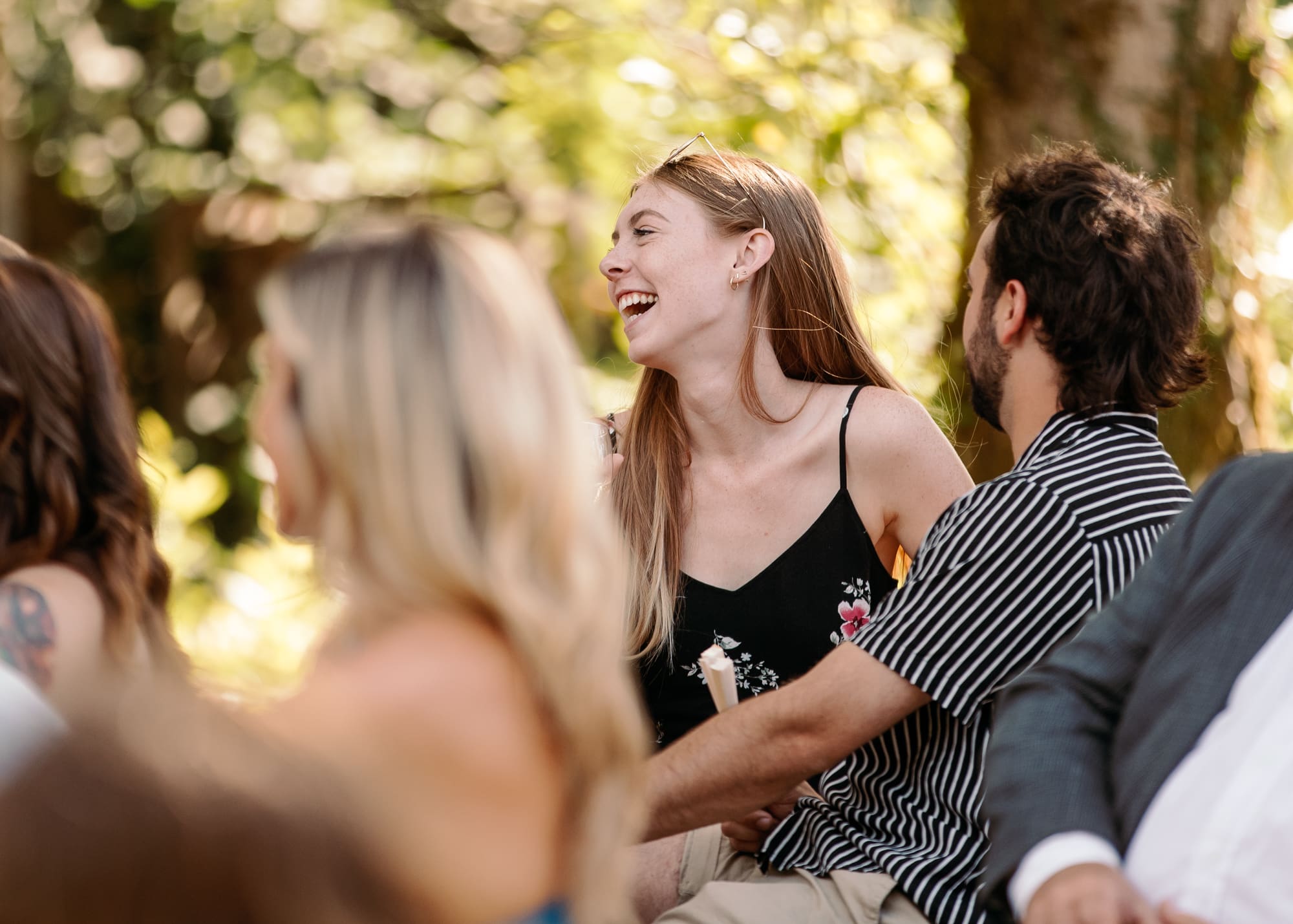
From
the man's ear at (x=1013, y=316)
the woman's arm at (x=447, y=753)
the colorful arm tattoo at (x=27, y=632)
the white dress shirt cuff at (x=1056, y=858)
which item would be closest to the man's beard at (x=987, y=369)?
the man's ear at (x=1013, y=316)

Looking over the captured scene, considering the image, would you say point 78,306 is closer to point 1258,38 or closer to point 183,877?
point 183,877

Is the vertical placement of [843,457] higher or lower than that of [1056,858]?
lower

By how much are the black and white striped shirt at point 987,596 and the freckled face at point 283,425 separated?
1.04 metres

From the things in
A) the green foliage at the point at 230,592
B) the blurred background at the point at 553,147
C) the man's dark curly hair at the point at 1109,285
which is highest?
the man's dark curly hair at the point at 1109,285

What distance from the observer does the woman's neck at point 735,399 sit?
9.61 ft

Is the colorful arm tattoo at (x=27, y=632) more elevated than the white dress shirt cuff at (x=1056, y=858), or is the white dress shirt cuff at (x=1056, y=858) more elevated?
the white dress shirt cuff at (x=1056, y=858)

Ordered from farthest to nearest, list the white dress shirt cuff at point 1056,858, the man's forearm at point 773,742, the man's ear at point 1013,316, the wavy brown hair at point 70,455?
the man's ear at point 1013,316, the man's forearm at point 773,742, the wavy brown hair at point 70,455, the white dress shirt cuff at point 1056,858

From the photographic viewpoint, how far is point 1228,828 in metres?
1.59

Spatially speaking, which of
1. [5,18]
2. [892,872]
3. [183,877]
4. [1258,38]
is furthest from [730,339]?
[5,18]

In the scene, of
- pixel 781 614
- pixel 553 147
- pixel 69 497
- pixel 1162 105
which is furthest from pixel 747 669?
pixel 553 147

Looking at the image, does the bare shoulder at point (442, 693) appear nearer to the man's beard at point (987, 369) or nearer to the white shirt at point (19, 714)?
the white shirt at point (19, 714)

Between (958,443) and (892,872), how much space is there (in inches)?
68.2

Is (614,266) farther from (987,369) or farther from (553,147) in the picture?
(553,147)

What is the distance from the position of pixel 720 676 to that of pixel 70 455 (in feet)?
3.74
